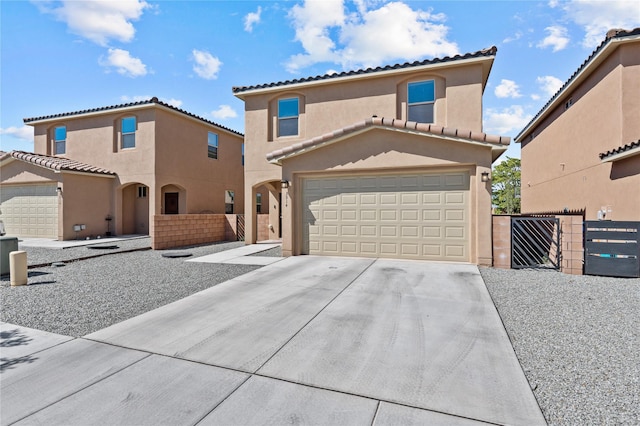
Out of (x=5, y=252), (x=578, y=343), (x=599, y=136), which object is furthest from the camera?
(x=599, y=136)

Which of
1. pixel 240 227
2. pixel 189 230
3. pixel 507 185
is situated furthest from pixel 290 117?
pixel 507 185

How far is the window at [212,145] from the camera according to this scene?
65.2 feet

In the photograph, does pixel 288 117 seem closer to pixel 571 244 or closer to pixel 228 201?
pixel 228 201

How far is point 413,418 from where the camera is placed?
8.28 feet

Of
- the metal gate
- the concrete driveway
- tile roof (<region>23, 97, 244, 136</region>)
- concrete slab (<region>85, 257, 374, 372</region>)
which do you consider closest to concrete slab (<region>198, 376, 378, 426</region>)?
the concrete driveway

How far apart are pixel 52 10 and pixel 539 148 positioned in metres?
23.7

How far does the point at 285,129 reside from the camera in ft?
44.6

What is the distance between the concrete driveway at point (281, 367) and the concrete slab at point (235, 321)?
0.03 metres

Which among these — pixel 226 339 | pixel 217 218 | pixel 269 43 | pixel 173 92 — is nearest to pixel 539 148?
pixel 269 43

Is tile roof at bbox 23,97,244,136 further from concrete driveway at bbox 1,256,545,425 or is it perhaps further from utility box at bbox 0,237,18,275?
concrete driveway at bbox 1,256,545,425

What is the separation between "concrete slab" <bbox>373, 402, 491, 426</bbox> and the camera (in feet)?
8.07

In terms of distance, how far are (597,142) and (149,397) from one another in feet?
50.7

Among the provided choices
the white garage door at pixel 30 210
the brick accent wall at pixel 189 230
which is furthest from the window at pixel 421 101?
the white garage door at pixel 30 210

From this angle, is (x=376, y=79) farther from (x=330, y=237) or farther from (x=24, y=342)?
(x=24, y=342)
